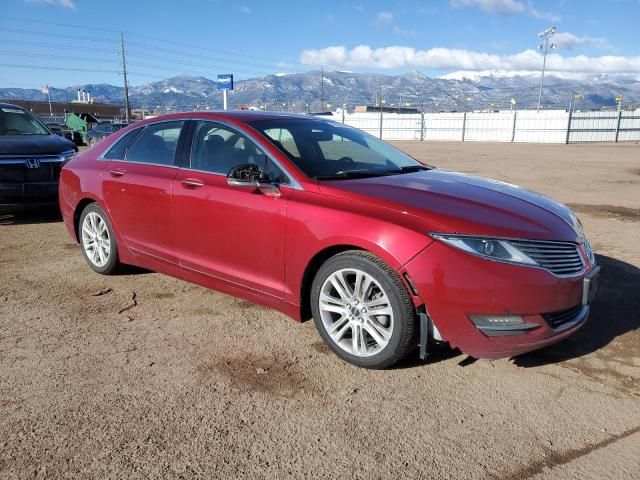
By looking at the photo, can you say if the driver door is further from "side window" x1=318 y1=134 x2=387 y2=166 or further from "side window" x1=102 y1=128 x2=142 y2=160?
"side window" x1=102 y1=128 x2=142 y2=160

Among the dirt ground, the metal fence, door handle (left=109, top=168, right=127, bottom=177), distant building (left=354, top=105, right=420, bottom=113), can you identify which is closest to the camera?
the dirt ground

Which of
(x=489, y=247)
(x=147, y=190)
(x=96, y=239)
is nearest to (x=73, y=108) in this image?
(x=96, y=239)

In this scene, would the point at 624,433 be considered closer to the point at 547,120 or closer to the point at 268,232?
the point at 268,232

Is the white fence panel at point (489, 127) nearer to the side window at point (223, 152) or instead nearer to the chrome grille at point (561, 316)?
the side window at point (223, 152)

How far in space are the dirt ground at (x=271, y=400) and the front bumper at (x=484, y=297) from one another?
342mm

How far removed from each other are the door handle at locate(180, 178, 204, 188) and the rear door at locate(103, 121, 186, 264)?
191 mm

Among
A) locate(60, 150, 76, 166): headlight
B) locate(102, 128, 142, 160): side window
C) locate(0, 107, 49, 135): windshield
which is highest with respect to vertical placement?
locate(0, 107, 49, 135): windshield

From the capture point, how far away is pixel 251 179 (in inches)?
147

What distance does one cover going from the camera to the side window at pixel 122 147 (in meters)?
5.04

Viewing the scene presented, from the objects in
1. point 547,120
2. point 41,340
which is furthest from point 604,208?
point 547,120

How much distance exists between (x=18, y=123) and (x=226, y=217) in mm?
6358

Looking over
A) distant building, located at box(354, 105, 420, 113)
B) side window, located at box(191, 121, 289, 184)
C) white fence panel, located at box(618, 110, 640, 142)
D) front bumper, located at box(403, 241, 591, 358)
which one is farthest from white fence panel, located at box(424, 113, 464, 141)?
front bumper, located at box(403, 241, 591, 358)

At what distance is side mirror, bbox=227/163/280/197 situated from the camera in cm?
370

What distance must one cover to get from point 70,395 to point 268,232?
1571 mm
